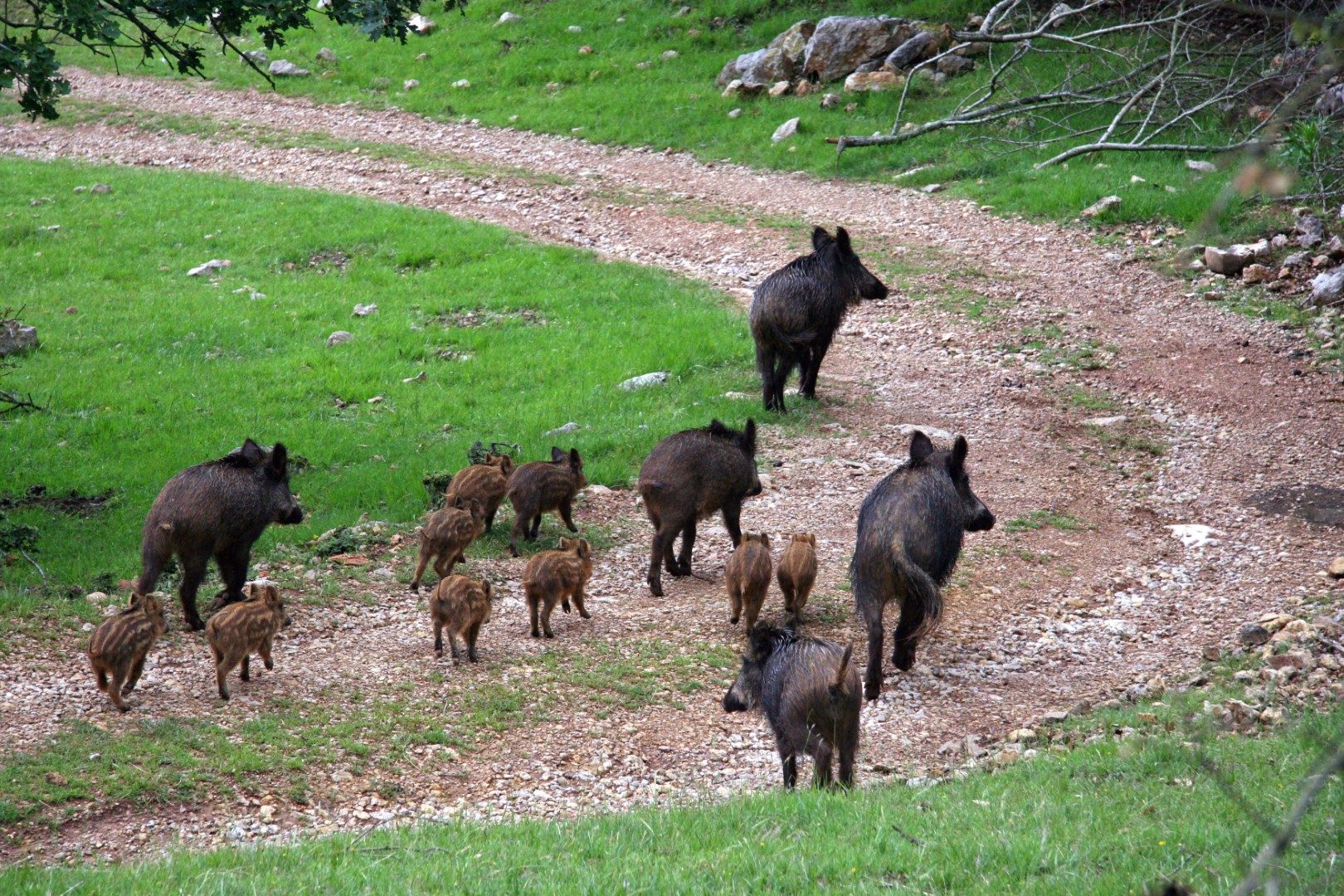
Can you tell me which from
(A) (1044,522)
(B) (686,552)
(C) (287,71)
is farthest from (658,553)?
(C) (287,71)

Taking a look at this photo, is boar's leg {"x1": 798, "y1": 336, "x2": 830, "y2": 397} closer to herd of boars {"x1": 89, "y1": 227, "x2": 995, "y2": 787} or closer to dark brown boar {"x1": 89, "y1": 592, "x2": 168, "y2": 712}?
herd of boars {"x1": 89, "y1": 227, "x2": 995, "y2": 787}

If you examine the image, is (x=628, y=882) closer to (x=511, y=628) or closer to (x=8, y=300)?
(x=511, y=628)

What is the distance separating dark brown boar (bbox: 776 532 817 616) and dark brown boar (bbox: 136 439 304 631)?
11.7 ft

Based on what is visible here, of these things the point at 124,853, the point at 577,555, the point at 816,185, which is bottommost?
the point at 124,853

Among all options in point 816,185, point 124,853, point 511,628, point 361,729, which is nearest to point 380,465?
point 511,628

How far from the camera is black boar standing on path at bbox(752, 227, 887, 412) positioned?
12555 mm

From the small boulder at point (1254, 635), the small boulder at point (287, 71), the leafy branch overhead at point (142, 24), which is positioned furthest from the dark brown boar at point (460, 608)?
the small boulder at point (287, 71)

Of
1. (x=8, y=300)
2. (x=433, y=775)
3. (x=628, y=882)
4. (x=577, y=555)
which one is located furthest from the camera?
(x=8, y=300)

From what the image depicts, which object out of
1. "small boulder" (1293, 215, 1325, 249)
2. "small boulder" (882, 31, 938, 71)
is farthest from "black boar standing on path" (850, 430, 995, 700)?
"small boulder" (882, 31, 938, 71)

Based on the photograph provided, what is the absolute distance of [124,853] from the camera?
5852 mm

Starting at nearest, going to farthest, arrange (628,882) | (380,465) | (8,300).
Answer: (628,882)
(380,465)
(8,300)

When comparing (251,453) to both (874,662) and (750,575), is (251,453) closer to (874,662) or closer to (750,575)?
(750,575)

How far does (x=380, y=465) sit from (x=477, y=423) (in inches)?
56.6

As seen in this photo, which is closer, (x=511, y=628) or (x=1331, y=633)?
(x=1331, y=633)
